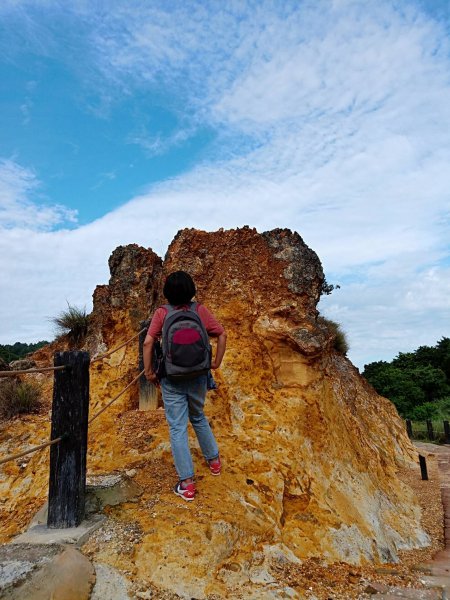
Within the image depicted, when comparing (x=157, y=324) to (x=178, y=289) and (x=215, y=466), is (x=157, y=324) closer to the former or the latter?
(x=178, y=289)

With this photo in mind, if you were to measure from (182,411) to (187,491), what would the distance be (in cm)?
64

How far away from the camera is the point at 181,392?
393 cm

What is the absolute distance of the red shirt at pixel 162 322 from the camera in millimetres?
3934

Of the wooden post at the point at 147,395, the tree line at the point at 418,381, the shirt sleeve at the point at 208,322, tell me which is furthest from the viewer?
the tree line at the point at 418,381

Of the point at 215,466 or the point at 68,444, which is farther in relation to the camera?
the point at 215,466

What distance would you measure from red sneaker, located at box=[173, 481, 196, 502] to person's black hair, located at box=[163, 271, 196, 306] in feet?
5.00

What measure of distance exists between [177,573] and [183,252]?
174 inches

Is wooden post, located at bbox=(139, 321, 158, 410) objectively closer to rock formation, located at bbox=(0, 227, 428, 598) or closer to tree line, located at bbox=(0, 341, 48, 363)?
rock formation, located at bbox=(0, 227, 428, 598)

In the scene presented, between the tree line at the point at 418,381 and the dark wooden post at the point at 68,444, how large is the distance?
28009 millimetres

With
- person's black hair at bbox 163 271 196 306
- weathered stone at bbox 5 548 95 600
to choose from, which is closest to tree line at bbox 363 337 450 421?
person's black hair at bbox 163 271 196 306

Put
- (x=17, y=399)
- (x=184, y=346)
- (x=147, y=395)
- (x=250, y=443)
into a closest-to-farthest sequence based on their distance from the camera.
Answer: (x=184, y=346)
(x=250, y=443)
(x=147, y=395)
(x=17, y=399)

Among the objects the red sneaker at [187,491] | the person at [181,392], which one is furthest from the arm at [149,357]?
the red sneaker at [187,491]

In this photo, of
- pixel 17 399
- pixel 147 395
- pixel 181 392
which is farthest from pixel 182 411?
pixel 17 399

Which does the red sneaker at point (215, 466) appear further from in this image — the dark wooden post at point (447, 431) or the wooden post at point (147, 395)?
the dark wooden post at point (447, 431)
